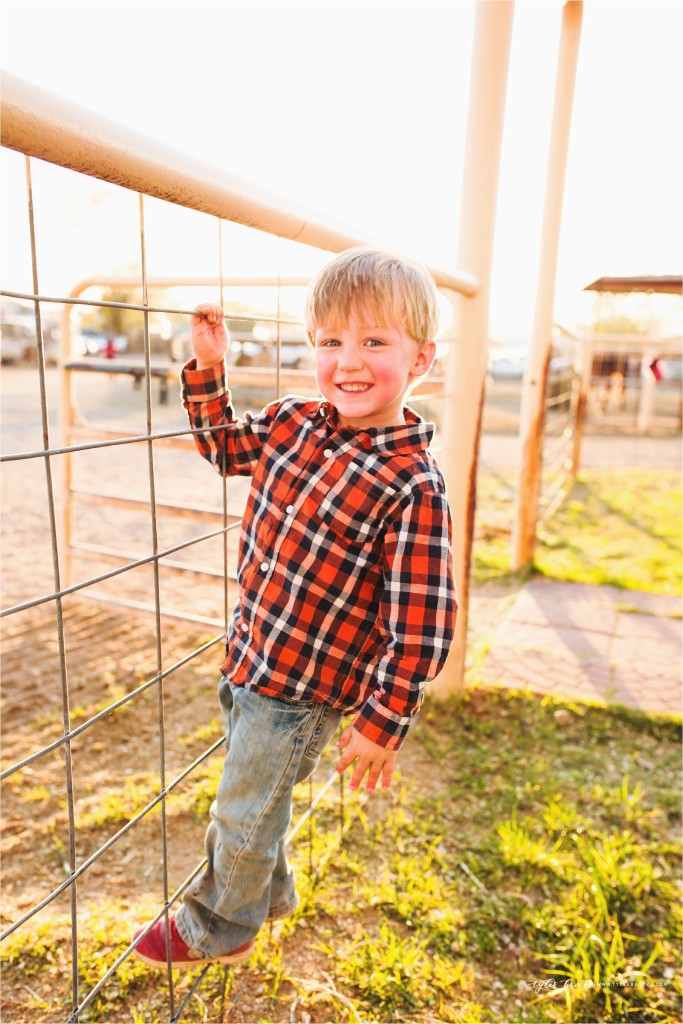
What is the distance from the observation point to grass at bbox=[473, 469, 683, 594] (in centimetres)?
471

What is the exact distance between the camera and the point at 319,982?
5.50ft

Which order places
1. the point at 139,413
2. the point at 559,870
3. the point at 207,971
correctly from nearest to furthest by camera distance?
the point at 207,971
the point at 559,870
the point at 139,413

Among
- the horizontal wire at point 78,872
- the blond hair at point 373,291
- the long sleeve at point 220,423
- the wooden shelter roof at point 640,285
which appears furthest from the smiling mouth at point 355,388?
the wooden shelter roof at point 640,285

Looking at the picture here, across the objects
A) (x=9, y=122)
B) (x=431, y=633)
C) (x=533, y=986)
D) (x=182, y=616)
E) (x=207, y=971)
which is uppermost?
(x=9, y=122)

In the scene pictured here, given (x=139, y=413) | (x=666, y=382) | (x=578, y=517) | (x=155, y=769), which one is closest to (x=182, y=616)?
(x=155, y=769)

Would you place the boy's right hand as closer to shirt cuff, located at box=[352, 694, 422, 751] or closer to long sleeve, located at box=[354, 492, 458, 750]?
long sleeve, located at box=[354, 492, 458, 750]

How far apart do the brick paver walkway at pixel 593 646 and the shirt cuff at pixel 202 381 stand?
2068 millimetres

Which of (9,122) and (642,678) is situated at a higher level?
(9,122)

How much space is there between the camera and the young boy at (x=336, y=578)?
128 centimetres

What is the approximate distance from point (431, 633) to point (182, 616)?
6.83 ft

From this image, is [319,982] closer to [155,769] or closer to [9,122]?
[155,769]

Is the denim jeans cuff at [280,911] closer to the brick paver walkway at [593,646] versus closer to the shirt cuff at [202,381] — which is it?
the shirt cuff at [202,381]

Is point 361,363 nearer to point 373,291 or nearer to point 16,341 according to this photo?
point 373,291

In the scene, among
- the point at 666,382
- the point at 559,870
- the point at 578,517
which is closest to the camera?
the point at 559,870
